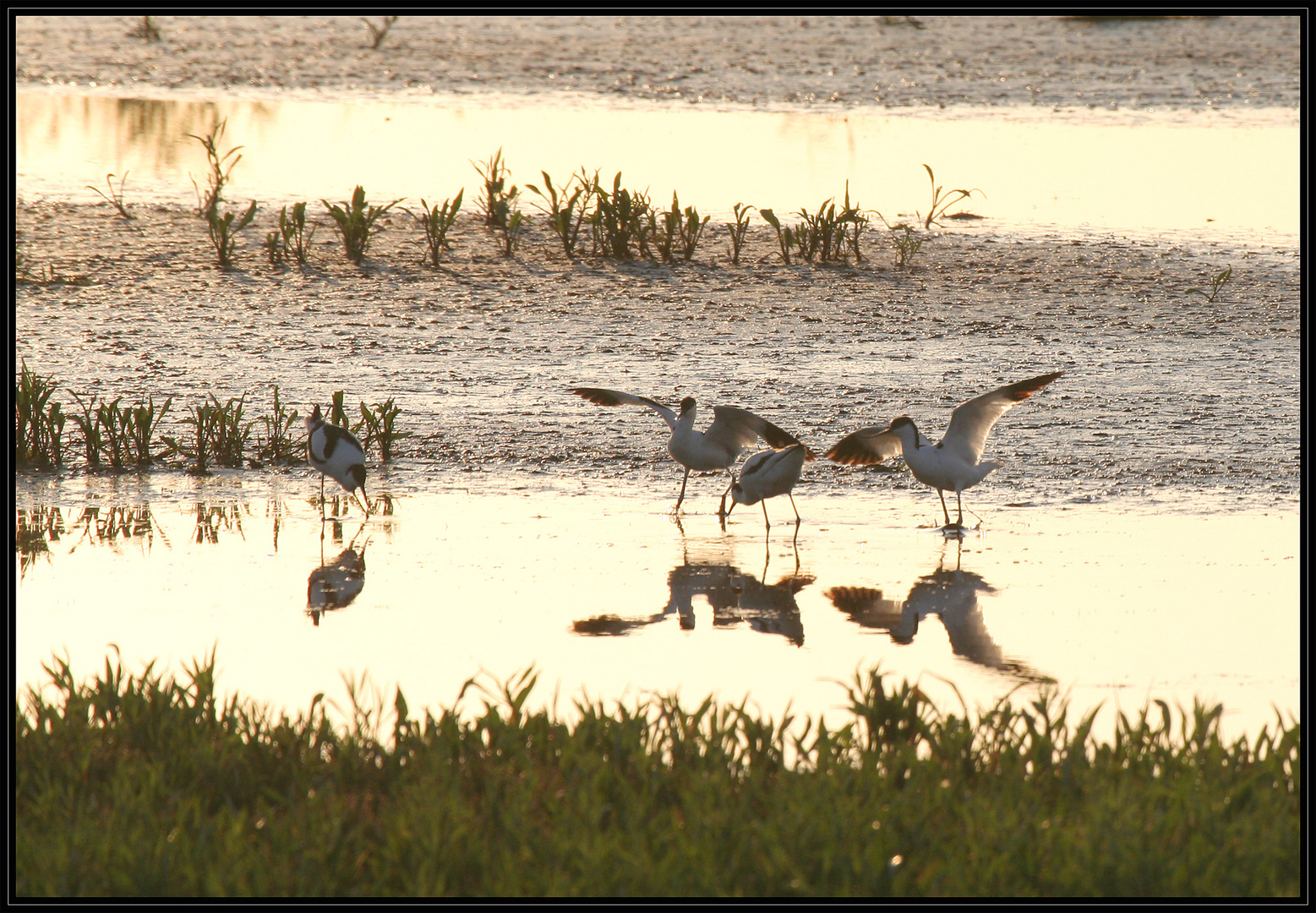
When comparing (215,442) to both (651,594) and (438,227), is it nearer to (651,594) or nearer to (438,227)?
(651,594)

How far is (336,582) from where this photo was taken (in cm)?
679

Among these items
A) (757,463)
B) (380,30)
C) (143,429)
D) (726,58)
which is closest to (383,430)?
(143,429)

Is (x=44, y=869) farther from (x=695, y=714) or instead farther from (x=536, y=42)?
(x=536, y=42)

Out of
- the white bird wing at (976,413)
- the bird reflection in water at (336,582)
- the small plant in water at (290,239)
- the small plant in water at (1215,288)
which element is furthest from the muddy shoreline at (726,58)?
the bird reflection in water at (336,582)

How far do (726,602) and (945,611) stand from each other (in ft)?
3.00

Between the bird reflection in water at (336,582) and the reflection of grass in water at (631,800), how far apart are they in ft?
3.83

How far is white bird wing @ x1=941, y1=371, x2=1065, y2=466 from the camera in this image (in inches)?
309

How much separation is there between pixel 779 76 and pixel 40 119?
34.7 feet

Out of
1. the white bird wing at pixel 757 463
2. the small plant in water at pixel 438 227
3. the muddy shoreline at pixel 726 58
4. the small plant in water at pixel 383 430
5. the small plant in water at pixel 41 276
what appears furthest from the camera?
the muddy shoreline at pixel 726 58

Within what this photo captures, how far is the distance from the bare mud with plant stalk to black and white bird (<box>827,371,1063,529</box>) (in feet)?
0.91

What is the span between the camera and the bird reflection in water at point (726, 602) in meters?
6.21

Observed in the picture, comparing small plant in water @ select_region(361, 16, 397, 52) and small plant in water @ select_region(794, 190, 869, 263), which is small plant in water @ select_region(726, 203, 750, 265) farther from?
small plant in water @ select_region(361, 16, 397, 52)

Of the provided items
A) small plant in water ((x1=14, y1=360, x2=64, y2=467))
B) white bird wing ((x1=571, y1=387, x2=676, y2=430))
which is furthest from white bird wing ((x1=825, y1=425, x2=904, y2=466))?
small plant in water ((x1=14, y1=360, x2=64, y2=467))

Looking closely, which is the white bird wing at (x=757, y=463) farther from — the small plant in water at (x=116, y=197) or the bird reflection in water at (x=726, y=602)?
the small plant in water at (x=116, y=197)
